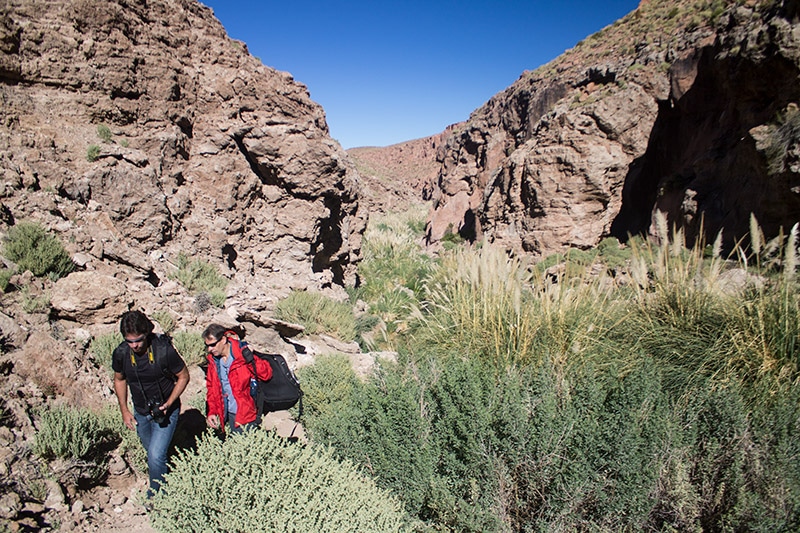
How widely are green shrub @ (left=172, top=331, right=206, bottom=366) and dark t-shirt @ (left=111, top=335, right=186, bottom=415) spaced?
6.02ft

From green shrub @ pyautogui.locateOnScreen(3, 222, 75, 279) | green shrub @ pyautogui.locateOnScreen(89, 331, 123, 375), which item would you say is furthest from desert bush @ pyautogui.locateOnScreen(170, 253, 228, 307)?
green shrub @ pyautogui.locateOnScreen(89, 331, 123, 375)

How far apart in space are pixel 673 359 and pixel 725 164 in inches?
347

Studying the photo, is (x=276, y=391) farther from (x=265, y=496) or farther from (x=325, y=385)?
(x=325, y=385)

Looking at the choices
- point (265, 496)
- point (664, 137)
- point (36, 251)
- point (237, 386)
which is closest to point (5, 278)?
point (36, 251)

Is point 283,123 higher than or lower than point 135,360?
higher

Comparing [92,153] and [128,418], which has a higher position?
[92,153]

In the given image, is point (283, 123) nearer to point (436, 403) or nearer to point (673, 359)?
point (436, 403)

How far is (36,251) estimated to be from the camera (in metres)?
4.41

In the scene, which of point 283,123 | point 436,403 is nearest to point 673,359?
point 436,403

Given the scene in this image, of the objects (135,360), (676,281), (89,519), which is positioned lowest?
(89,519)

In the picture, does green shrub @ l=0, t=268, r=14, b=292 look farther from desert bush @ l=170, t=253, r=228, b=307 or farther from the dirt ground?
the dirt ground

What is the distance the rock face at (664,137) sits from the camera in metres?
8.05

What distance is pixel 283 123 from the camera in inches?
331

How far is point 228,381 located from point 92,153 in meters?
4.80
